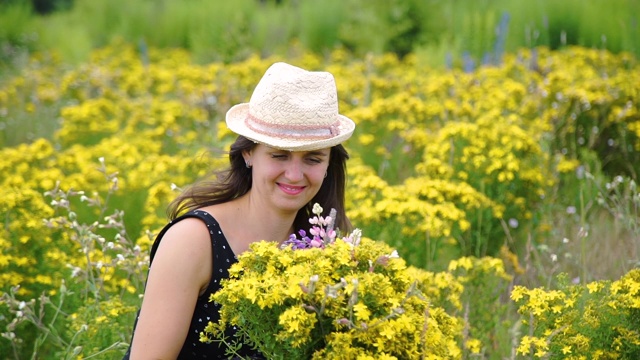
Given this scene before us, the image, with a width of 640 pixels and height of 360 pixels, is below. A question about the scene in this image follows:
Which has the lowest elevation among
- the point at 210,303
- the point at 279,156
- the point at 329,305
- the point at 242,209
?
the point at 210,303

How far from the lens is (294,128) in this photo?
2.80 meters

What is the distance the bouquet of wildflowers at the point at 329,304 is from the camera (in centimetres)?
213

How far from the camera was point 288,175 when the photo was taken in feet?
9.24

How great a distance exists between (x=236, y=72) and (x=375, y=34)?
406cm

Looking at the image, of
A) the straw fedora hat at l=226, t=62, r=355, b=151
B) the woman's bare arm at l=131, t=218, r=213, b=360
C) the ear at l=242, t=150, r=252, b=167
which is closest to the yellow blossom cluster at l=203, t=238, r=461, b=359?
the woman's bare arm at l=131, t=218, r=213, b=360

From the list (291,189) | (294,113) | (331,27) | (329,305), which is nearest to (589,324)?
(329,305)

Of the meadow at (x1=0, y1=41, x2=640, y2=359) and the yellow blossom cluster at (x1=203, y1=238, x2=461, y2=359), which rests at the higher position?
the yellow blossom cluster at (x1=203, y1=238, x2=461, y2=359)

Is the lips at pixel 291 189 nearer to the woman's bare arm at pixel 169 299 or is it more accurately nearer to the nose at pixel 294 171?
the nose at pixel 294 171

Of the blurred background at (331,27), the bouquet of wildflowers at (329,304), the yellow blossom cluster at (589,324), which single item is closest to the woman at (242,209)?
the bouquet of wildflowers at (329,304)

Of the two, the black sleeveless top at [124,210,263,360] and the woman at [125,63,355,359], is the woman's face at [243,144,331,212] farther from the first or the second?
the black sleeveless top at [124,210,263,360]

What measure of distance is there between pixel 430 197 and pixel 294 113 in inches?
62.4

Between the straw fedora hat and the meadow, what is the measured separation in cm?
72

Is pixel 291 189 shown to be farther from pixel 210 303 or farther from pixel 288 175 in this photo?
pixel 210 303

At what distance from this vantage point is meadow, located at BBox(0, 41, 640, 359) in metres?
3.28
